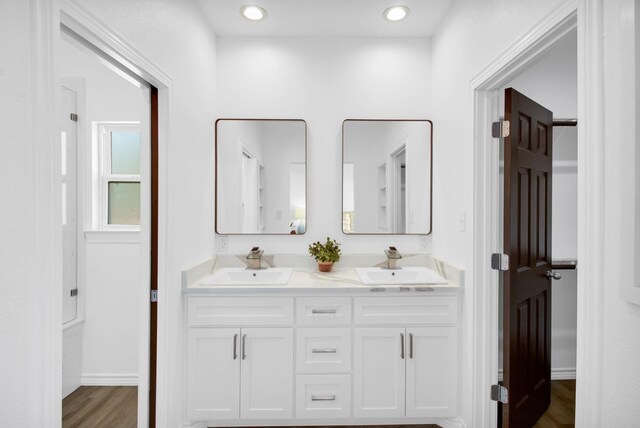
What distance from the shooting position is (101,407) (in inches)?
84.0

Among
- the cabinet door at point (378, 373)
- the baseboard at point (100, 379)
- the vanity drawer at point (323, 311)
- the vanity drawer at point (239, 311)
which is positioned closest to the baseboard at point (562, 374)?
the cabinet door at point (378, 373)

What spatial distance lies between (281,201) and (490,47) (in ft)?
5.23

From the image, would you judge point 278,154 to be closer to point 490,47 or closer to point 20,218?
point 490,47

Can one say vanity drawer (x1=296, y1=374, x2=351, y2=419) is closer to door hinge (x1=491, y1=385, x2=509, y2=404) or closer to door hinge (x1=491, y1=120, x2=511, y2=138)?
door hinge (x1=491, y1=385, x2=509, y2=404)

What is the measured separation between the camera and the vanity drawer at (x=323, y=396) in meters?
1.90

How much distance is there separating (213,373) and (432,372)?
129 centimetres

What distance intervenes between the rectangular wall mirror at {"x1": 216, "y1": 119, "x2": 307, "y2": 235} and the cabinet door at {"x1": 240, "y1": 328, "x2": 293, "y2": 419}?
2.64 ft

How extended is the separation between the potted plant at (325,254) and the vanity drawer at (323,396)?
0.71m

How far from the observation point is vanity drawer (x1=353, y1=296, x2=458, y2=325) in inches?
75.2

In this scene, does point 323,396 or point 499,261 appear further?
point 323,396

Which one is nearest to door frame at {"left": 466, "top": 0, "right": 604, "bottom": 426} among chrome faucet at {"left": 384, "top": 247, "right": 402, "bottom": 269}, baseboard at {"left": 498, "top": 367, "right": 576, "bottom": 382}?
chrome faucet at {"left": 384, "top": 247, "right": 402, "bottom": 269}

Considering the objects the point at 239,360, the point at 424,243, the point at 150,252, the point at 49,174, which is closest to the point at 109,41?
the point at 49,174

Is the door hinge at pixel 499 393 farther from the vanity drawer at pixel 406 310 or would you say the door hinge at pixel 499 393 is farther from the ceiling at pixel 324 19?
the ceiling at pixel 324 19

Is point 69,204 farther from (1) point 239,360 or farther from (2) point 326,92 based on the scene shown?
(2) point 326,92
